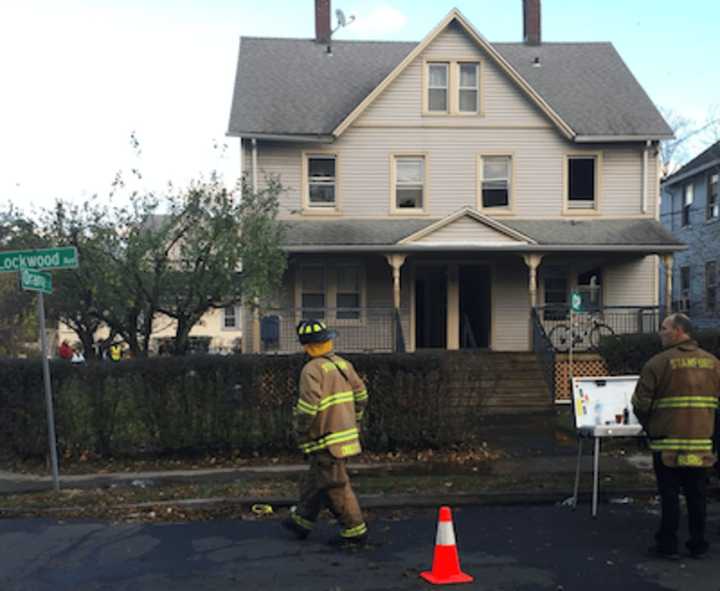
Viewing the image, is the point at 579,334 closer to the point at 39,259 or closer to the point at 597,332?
the point at 597,332

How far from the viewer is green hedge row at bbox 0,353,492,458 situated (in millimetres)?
9211

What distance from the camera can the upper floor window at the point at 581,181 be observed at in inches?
750

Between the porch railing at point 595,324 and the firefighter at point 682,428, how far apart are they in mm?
11078

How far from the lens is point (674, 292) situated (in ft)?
95.1

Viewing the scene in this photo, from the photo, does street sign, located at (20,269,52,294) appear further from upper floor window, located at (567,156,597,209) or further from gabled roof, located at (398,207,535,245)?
upper floor window, located at (567,156,597,209)

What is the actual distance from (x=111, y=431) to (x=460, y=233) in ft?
34.1

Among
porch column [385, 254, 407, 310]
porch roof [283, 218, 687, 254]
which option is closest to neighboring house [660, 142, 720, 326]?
porch roof [283, 218, 687, 254]

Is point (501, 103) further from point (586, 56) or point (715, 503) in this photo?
point (715, 503)

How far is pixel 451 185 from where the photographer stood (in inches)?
746

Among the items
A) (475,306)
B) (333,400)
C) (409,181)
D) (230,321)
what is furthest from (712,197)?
(230,321)

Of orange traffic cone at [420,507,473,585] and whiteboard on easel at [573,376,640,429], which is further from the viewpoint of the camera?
whiteboard on easel at [573,376,640,429]

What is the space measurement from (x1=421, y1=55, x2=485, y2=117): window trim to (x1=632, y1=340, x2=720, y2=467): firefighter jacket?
14.5 m

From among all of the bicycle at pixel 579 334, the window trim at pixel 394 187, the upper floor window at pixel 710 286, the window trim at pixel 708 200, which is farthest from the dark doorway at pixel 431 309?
the upper floor window at pixel 710 286

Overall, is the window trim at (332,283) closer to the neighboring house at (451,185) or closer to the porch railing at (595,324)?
the neighboring house at (451,185)
